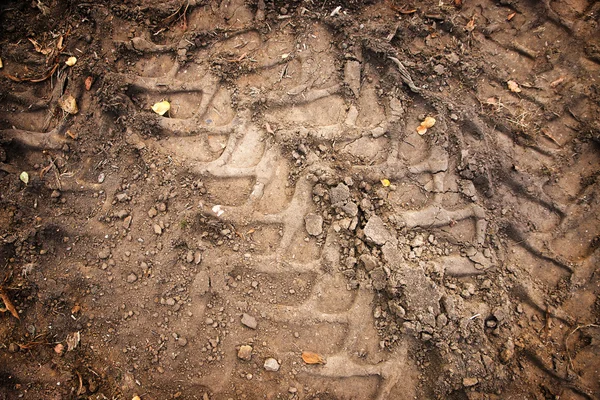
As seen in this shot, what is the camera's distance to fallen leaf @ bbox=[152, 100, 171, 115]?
2.63m

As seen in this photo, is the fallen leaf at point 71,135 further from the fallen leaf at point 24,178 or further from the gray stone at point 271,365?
the gray stone at point 271,365

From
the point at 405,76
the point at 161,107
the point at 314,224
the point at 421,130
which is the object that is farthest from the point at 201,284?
the point at 405,76

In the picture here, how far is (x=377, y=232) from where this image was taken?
2.34 meters

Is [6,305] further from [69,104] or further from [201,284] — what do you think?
[69,104]

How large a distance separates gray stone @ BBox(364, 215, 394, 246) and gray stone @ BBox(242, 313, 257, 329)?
90 cm

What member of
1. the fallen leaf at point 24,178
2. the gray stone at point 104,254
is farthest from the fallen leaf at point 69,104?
the gray stone at point 104,254

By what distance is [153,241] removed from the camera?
236 cm

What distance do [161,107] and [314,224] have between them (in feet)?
4.64

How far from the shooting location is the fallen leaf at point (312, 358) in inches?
87.2

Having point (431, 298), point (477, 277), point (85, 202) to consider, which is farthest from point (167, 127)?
point (477, 277)

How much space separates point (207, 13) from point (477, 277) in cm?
279

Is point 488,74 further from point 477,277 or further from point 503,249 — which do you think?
point 477,277

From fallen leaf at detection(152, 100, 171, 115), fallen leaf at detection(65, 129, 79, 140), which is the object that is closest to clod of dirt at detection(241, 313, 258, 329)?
fallen leaf at detection(152, 100, 171, 115)

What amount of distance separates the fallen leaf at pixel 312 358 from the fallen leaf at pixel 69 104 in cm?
230
